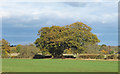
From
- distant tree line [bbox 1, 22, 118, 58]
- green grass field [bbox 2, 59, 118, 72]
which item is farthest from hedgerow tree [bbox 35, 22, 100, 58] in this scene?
green grass field [bbox 2, 59, 118, 72]

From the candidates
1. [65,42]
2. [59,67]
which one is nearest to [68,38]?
[65,42]

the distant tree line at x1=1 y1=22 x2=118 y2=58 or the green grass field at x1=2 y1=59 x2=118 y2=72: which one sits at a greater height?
the distant tree line at x1=1 y1=22 x2=118 y2=58

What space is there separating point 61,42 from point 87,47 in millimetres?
6433

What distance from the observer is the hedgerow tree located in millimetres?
50625

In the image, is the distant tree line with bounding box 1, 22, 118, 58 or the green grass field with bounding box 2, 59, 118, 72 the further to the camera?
the distant tree line with bounding box 1, 22, 118, 58

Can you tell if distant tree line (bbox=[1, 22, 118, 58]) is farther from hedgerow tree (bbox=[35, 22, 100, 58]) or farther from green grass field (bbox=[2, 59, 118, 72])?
green grass field (bbox=[2, 59, 118, 72])

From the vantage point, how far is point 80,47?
50.6 meters

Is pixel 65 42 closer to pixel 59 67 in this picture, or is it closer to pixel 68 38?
pixel 68 38

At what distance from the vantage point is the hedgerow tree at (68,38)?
50.6m

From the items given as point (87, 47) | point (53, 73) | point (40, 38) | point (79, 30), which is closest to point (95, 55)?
point (87, 47)

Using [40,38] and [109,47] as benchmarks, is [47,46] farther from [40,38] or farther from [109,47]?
[109,47]

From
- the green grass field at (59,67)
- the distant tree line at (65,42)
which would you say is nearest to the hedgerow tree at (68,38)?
the distant tree line at (65,42)

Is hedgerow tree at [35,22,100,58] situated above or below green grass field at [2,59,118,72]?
above

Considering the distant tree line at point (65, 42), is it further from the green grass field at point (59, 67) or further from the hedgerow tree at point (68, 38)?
the green grass field at point (59, 67)
